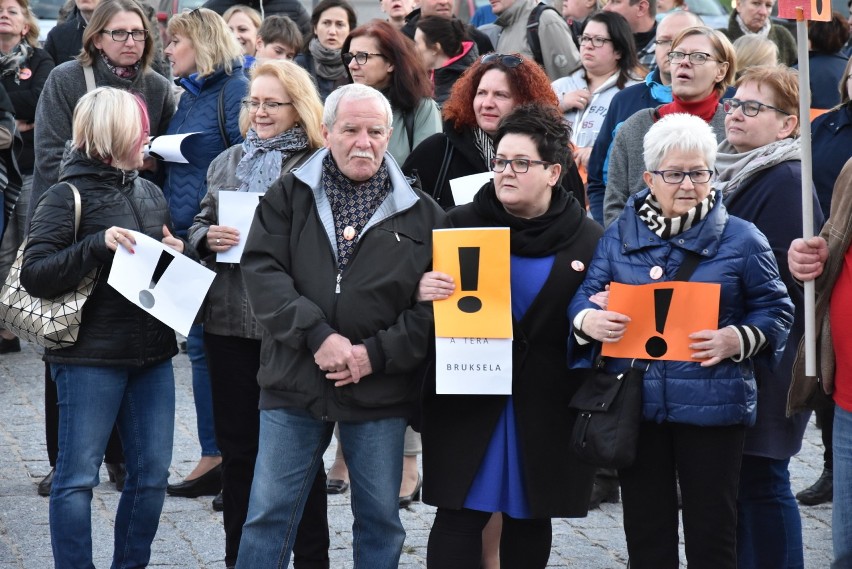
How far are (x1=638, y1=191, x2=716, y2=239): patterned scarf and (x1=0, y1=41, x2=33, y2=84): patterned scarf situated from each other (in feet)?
18.8

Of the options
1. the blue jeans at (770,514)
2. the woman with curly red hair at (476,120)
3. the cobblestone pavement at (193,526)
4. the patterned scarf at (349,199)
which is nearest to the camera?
the patterned scarf at (349,199)

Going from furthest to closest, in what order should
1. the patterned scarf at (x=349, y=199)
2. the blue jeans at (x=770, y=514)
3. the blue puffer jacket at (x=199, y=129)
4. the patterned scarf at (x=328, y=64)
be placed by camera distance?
the patterned scarf at (x=328, y=64), the blue puffer jacket at (x=199, y=129), the blue jeans at (x=770, y=514), the patterned scarf at (x=349, y=199)

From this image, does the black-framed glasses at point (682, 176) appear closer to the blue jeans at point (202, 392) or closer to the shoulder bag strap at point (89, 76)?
the blue jeans at point (202, 392)

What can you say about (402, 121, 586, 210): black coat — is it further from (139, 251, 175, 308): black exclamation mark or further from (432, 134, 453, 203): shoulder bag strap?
(139, 251, 175, 308): black exclamation mark

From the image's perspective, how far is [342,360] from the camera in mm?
3928

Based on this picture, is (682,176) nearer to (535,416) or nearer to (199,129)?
(535,416)

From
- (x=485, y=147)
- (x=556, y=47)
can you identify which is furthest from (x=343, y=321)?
(x=556, y=47)

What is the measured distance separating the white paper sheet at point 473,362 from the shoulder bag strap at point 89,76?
3021mm

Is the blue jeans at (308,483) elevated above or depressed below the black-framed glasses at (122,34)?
below

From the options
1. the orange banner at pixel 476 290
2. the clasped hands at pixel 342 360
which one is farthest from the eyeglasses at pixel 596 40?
the clasped hands at pixel 342 360

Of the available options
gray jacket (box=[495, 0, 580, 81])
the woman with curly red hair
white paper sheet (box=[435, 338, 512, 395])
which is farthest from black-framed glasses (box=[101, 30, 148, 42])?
gray jacket (box=[495, 0, 580, 81])

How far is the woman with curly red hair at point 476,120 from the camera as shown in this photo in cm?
499

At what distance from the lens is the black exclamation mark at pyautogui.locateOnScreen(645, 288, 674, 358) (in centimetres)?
395

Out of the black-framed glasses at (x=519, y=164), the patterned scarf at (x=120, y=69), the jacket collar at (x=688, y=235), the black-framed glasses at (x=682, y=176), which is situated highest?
the patterned scarf at (x=120, y=69)
